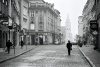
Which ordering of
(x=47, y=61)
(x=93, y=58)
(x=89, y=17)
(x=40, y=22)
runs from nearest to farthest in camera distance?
(x=47, y=61) < (x=93, y=58) < (x=40, y=22) < (x=89, y=17)

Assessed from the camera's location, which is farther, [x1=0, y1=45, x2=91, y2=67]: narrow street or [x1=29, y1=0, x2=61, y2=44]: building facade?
[x1=29, y1=0, x2=61, y2=44]: building facade

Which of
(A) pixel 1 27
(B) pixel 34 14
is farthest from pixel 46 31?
(A) pixel 1 27

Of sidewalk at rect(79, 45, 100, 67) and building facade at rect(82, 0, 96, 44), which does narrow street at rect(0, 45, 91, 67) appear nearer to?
sidewalk at rect(79, 45, 100, 67)

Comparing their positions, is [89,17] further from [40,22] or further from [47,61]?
[47,61]

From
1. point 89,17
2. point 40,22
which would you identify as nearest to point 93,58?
point 40,22

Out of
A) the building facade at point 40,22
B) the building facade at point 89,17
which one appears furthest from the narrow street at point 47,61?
the building facade at point 40,22

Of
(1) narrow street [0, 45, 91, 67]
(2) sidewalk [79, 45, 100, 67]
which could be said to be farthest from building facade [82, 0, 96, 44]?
(1) narrow street [0, 45, 91, 67]

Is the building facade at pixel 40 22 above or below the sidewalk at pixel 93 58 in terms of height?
above

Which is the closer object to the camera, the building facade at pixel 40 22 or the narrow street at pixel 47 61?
the narrow street at pixel 47 61

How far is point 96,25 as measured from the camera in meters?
28.6

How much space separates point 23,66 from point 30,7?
62.5 metres

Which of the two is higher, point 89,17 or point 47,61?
point 89,17

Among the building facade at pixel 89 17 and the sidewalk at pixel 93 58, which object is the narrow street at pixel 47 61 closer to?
the sidewalk at pixel 93 58

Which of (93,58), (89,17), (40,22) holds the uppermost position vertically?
(89,17)
